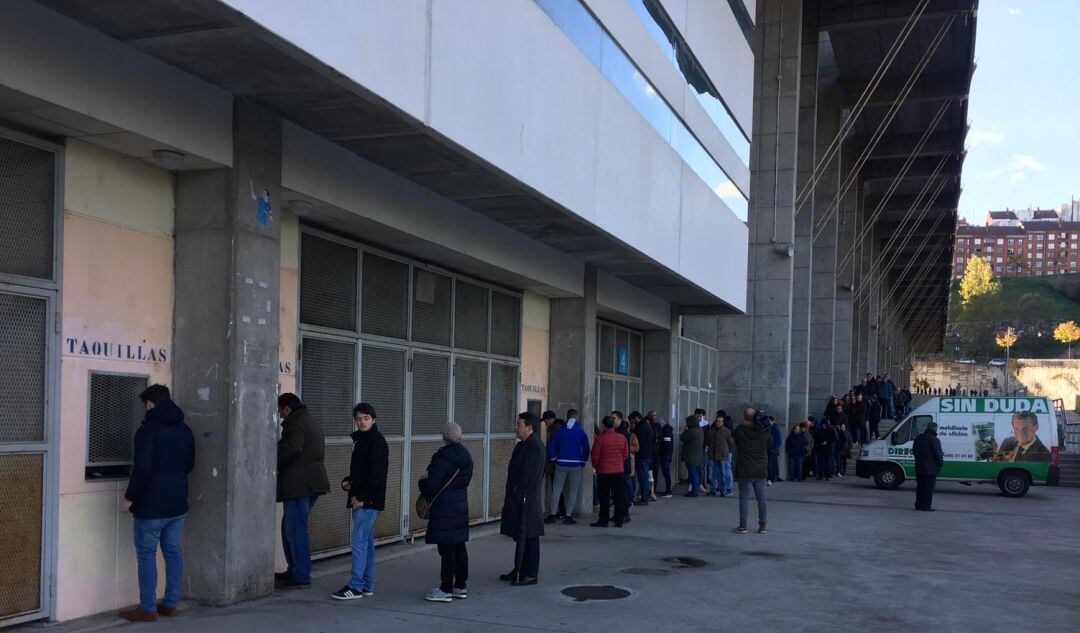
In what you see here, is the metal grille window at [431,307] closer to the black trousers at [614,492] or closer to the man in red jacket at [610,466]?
the man in red jacket at [610,466]

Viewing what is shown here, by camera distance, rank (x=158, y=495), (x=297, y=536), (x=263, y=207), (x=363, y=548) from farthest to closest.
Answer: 1. (x=297, y=536)
2. (x=363, y=548)
3. (x=263, y=207)
4. (x=158, y=495)

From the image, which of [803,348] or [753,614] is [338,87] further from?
[803,348]

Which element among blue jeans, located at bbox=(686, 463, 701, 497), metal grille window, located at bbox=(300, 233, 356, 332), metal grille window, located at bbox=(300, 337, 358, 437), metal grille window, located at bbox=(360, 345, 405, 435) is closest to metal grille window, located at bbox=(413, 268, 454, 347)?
metal grille window, located at bbox=(360, 345, 405, 435)

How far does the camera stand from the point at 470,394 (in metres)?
13.1

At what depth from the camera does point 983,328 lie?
5571 inches

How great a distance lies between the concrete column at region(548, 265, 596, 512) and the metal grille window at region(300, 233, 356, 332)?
5.82m

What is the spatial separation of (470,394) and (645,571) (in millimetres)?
3947

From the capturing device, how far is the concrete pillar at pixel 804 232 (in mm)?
30828

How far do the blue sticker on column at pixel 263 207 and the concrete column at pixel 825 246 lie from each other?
3108 centimetres

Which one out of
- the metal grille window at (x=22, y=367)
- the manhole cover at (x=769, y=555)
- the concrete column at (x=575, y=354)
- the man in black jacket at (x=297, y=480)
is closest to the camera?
the metal grille window at (x=22, y=367)

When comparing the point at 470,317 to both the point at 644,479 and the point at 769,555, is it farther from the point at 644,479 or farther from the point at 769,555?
the point at 644,479

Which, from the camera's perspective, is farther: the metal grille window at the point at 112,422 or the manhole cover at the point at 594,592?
the manhole cover at the point at 594,592

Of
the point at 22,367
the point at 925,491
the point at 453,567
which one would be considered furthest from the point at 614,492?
the point at 22,367

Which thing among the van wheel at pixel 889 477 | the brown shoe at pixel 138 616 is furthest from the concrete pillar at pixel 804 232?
the brown shoe at pixel 138 616
